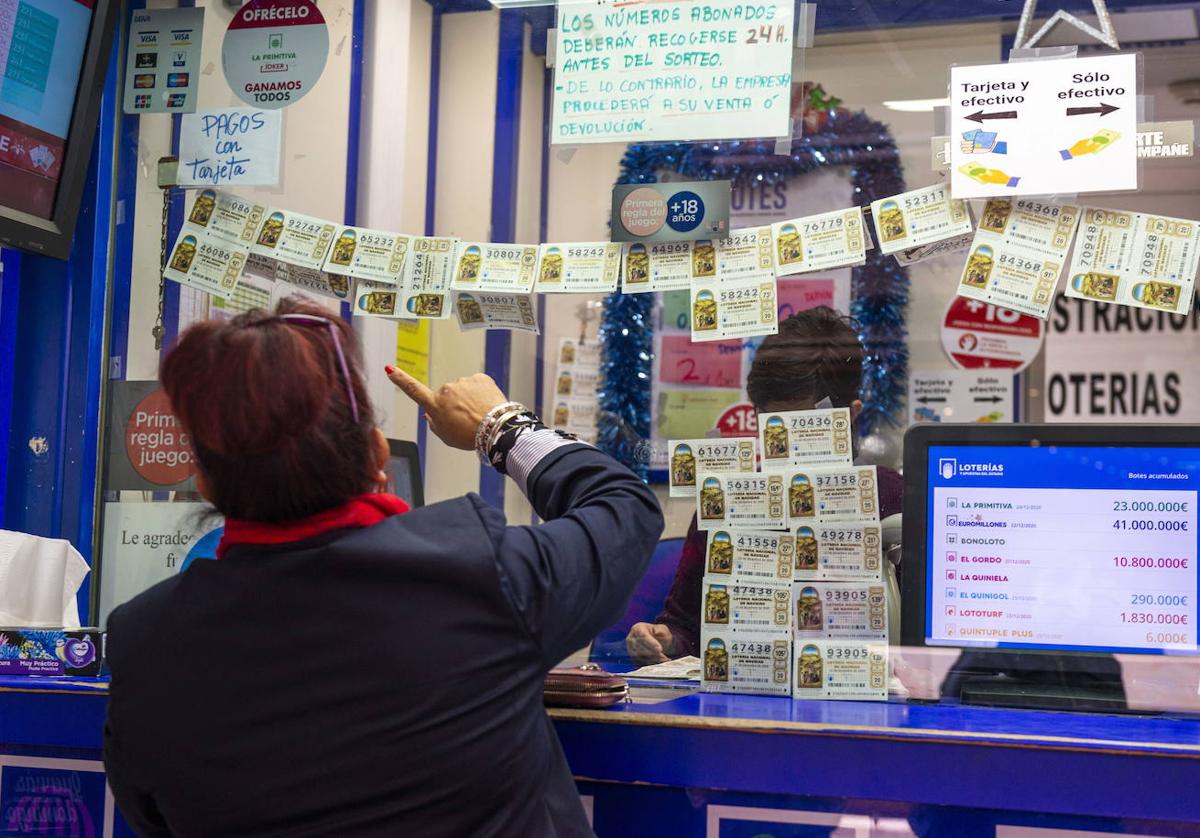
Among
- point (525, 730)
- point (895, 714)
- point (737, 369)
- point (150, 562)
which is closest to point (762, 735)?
point (895, 714)

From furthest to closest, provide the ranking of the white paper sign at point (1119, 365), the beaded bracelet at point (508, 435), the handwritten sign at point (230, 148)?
the white paper sign at point (1119, 365) → the handwritten sign at point (230, 148) → the beaded bracelet at point (508, 435)

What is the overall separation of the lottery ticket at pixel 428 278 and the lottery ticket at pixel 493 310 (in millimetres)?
29

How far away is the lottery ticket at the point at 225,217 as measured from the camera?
212cm

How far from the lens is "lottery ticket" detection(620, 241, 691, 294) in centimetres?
191

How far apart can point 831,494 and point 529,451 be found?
23.5 inches

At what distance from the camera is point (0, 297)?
2.14m

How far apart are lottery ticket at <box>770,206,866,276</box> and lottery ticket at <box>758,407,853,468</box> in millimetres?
218

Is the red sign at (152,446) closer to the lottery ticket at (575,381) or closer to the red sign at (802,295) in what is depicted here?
the lottery ticket at (575,381)

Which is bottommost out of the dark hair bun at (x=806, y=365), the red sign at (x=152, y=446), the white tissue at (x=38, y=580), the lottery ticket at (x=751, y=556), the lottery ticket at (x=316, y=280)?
the white tissue at (x=38, y=580)

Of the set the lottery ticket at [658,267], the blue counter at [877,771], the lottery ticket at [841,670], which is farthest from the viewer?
the lottery ticket at [658,267]

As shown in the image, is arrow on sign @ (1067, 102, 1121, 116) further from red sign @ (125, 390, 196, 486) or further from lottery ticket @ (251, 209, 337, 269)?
red sign @ (125, 390, 196, 486)

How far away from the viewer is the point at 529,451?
4.54 ft

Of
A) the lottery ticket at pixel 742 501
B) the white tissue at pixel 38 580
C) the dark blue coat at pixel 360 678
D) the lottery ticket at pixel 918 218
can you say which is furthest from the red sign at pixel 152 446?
the lottery ticket at pixel 918 218

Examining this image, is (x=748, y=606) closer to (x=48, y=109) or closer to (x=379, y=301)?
(x=379, y=301)
